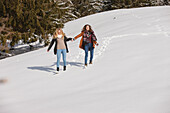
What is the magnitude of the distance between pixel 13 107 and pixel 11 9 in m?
12.3

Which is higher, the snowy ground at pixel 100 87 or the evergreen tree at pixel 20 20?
the evergreen tree at pixel 20 20

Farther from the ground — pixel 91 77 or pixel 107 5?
pixel 107 5

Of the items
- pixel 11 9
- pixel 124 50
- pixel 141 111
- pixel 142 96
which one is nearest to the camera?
pixel 141 111

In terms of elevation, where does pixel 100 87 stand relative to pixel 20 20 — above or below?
below

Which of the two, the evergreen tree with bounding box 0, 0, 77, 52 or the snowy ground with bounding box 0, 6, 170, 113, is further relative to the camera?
the evergreen tree with bounding box 0, 0, 77, 52

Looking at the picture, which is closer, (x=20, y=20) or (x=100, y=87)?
(x=100, y=87)

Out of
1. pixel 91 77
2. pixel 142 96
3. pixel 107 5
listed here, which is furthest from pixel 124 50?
pixel 107 5

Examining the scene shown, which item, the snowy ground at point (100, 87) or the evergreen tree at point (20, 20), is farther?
the evergreen tree at point (20, 20)

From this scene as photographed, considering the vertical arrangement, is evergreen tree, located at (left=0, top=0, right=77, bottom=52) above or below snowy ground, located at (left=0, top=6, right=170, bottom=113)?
above

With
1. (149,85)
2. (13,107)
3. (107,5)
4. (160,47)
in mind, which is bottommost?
(13,107)

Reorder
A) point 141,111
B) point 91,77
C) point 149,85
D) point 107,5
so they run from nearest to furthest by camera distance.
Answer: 1. point 141,111
2. point 149,85
3. point 91,77
4. point 107,5

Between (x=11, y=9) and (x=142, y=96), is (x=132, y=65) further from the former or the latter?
(x=11, y=9)

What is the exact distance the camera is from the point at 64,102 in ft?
13.4

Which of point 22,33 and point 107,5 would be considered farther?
point 107,5
